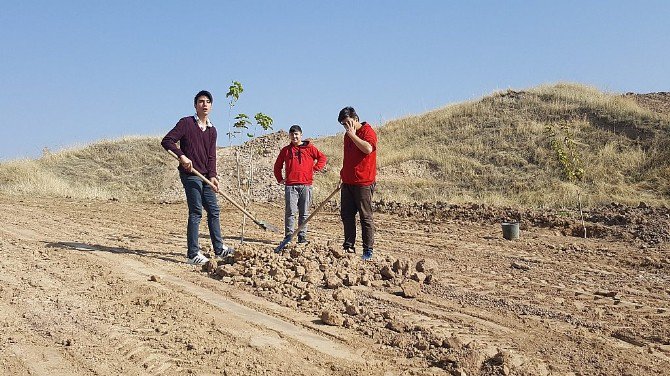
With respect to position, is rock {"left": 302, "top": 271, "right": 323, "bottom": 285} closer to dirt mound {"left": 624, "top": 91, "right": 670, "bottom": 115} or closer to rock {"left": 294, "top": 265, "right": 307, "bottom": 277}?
rock {"left": 294, "top": 265, "right": 307, "bottom": 277}

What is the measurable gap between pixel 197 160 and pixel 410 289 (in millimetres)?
2846

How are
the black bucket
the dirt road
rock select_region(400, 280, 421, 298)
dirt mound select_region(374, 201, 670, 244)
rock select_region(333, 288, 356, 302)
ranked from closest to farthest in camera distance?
the dirt road → rock select_region(333, 288, 356, 302) → rock select_region(400, 280, 421, 298) → the black bucket → dirt mound select_region(374, 201, 670, 244)

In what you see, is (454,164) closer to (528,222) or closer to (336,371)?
(528,222)

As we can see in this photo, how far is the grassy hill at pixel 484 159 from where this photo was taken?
1655 centimetres

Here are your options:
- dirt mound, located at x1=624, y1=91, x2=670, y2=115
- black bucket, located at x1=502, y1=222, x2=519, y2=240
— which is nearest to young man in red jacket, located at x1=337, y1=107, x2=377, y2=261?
black bucket, located at x1=502, y1=222, x2=519, y2=240

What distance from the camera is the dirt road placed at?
371cm

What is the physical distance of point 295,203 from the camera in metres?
8.14

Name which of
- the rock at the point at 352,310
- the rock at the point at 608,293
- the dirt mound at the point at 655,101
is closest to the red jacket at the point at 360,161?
the rock at the point at 352,310

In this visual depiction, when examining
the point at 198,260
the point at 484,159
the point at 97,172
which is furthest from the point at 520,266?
the point at 97,172

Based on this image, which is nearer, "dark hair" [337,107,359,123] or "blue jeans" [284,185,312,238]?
"dark hair" [337,107,359,123]

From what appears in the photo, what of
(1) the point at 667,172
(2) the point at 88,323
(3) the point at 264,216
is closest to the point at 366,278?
(2) the point at 88,323

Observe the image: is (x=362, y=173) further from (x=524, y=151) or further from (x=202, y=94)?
(x=524, y=151)

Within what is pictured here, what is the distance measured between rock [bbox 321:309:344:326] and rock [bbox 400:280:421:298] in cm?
100

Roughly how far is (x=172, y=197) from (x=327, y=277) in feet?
48.6
